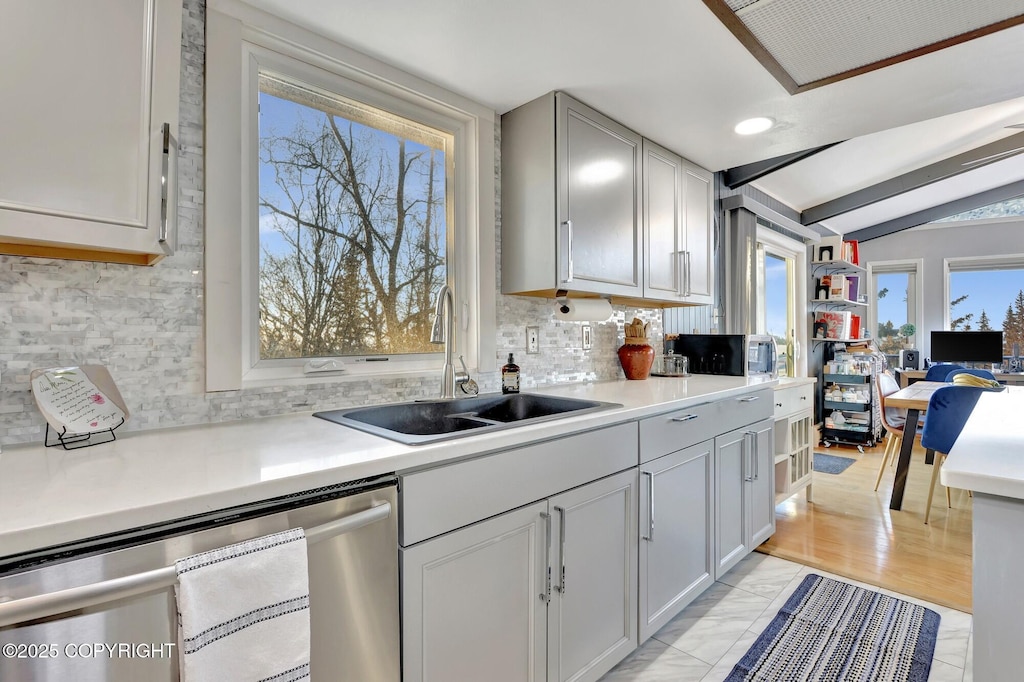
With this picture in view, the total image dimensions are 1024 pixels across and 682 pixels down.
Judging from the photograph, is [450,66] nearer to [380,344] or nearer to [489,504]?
[380,344]

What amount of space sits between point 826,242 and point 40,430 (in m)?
6.31

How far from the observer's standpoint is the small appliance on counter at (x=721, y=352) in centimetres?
288

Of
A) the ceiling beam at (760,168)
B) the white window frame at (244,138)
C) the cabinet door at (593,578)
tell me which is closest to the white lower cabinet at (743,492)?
the cabinet door at (593,578)

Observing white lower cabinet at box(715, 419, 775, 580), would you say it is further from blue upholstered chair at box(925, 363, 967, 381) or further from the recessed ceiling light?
blue upholstered chair at box(925, 363, 967, 381)

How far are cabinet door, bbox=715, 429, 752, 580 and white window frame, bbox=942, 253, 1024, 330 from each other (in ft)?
18.3

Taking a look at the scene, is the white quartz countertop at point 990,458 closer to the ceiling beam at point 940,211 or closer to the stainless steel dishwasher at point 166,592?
the stainless steel dishwasher at point 166,592

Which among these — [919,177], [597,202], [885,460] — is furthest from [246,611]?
[919,177]

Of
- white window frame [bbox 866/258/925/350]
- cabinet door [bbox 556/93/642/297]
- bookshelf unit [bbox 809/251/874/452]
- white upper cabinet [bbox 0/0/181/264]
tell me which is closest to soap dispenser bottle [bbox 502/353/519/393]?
cabinet door [bbox 556/93/642/297]

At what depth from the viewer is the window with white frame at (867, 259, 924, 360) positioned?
20.5 ft

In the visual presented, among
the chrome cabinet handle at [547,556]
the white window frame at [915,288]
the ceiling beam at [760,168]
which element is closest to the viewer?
the chrome cabinet handle at [547,556]

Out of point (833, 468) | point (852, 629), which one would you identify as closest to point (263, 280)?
point (852, 629)

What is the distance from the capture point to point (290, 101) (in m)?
1.65

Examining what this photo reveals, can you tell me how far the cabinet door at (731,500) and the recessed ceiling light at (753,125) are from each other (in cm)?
142

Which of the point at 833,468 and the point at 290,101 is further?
the point at 833,468
